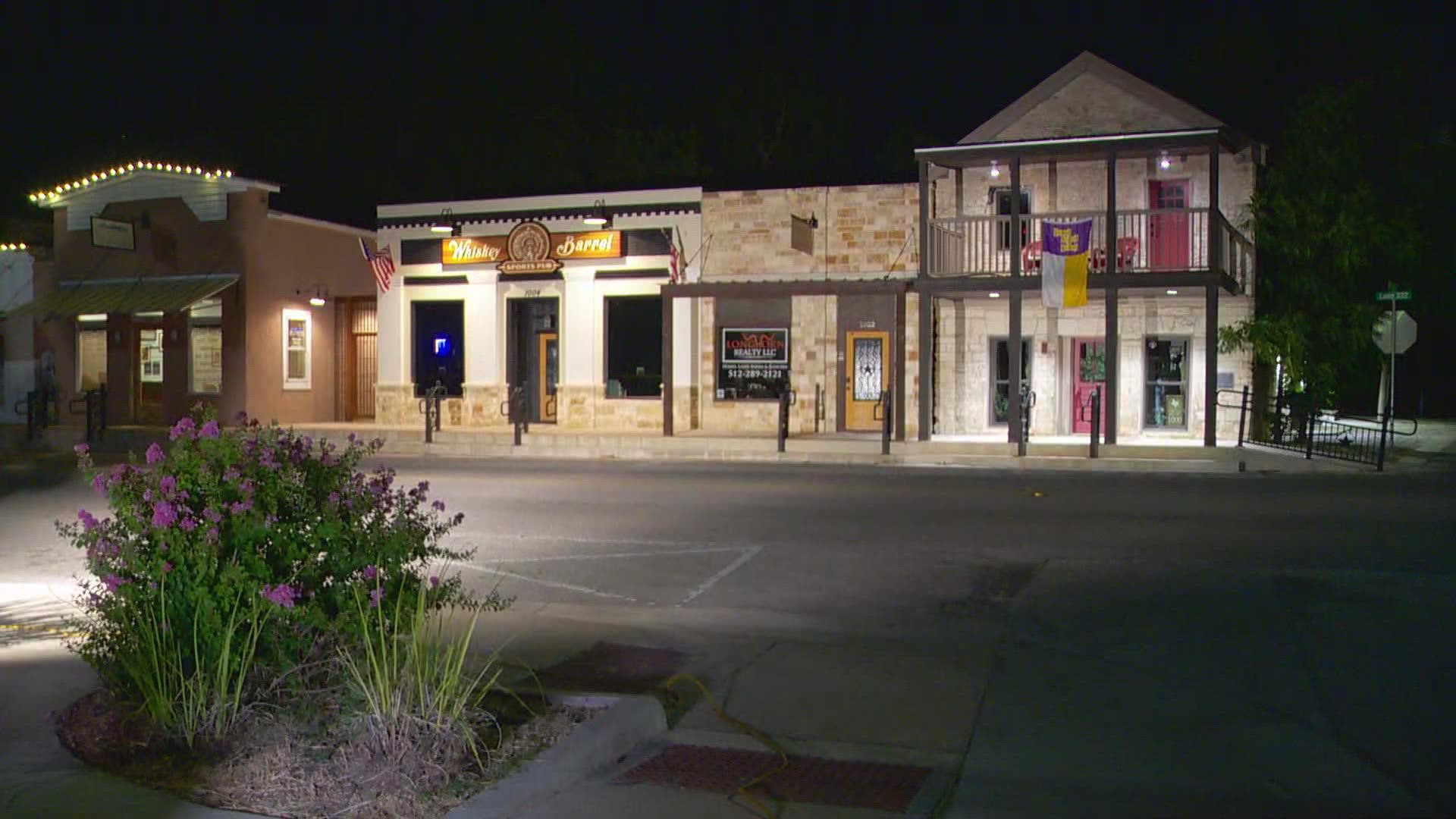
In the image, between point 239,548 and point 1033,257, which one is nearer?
point 239,548

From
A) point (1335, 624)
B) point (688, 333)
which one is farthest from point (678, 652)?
point (688, 333)

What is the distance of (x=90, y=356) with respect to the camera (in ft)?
106

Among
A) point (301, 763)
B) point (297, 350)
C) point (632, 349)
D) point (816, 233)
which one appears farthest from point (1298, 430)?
point (301, 763)

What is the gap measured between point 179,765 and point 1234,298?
24.3m

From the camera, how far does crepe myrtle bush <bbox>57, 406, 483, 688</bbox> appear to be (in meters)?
6.19

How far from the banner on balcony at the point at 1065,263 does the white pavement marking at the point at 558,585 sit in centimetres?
1462

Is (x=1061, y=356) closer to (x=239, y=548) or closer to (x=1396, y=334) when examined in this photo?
(x=1396, y=334)

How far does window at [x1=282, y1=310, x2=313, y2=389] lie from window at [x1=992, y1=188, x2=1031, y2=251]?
16.7 meters

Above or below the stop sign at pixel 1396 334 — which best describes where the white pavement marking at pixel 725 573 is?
below

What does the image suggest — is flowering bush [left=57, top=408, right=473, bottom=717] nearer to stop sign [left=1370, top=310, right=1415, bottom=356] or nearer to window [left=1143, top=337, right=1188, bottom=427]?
window [left=1143, top=337, right=1188, bottom=427]

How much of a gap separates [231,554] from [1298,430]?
2312cm

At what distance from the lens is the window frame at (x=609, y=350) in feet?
94.1

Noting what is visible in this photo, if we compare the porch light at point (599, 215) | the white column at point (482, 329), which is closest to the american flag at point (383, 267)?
the white column at point (482, 329)

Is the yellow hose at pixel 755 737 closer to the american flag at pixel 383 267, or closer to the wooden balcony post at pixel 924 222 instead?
the wooden balcony post at pixel 924 222
